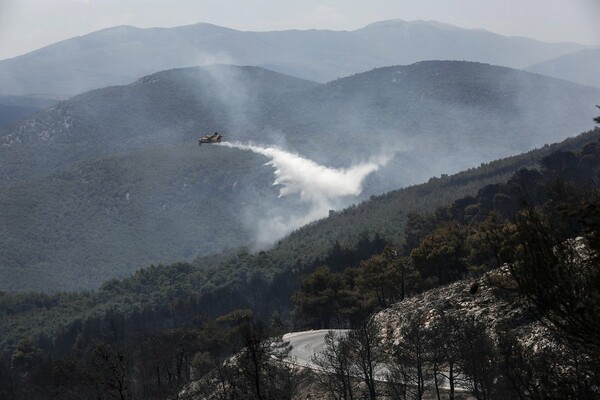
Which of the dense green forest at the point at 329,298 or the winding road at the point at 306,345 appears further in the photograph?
the winding road at the point at 306,345

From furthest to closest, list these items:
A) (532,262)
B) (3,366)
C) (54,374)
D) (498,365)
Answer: (3,366) < (54,374) < (498,365) < (532,262)

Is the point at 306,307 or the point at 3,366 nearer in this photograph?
the point at 306,307

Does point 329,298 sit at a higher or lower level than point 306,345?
higher

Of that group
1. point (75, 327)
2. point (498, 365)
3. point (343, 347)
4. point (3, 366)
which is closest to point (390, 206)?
point (75, 327)

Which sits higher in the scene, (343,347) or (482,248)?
(482,248)

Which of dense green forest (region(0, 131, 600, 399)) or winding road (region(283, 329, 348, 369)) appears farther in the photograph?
winding road (region(283, 329, 348, 369))

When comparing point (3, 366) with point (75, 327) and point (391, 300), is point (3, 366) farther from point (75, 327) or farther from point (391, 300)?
point (391, 300)

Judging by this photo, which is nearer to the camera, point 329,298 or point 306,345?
point 306,345

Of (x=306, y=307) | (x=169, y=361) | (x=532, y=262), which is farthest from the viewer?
(x=306, y=307)
